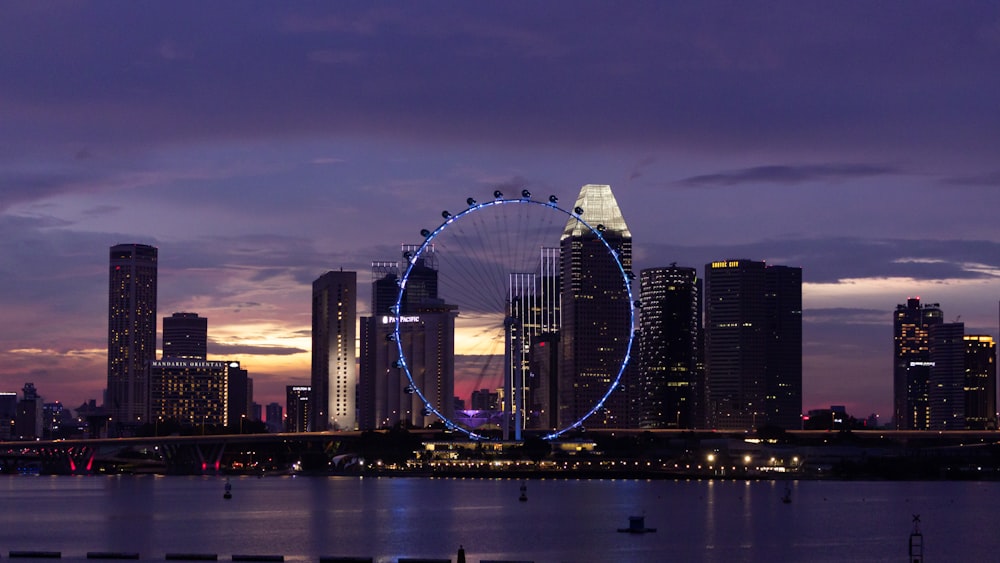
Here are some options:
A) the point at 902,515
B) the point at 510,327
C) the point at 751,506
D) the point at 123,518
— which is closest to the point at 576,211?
the point at 510,327

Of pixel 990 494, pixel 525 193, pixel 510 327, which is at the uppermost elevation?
pixel 525 193

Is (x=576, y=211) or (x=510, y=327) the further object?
(x=510, y=327)

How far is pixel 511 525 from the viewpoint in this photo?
12131 centimetres

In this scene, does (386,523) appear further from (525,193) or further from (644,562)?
(525,193)

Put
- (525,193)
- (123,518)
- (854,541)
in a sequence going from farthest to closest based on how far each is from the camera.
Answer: (525,193)
(123,518)
(854,541)

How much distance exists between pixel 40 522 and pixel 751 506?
63634 mm

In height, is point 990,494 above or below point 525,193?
below

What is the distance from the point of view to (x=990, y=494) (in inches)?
7790

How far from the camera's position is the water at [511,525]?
96562 millimetres

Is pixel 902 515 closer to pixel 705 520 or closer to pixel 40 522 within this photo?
pixel 705 520

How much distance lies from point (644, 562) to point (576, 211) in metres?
89.0

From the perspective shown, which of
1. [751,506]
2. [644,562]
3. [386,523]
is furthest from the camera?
[751,506]

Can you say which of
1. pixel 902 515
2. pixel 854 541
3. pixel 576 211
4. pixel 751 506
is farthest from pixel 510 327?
pixel 854 541

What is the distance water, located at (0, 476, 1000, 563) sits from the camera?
96.6m
